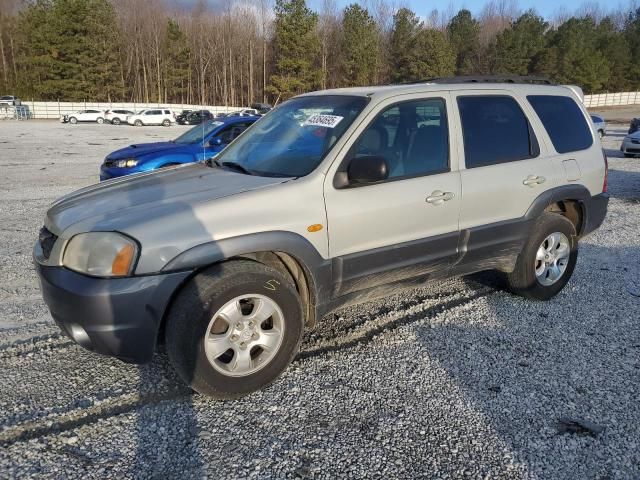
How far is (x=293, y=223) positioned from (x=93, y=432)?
1608 millimetres

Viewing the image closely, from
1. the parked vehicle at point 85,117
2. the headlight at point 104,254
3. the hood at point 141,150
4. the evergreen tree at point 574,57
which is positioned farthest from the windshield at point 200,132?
the evergreen tree at point 574,57

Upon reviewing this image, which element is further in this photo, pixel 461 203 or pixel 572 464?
pixel 461 203

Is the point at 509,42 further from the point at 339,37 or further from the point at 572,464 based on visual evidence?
the point at 572,464

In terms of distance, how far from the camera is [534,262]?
4.50 m

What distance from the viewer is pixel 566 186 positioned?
453 centimetres

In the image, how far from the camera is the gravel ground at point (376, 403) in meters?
2.58

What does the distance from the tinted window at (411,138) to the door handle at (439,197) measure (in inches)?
6.6

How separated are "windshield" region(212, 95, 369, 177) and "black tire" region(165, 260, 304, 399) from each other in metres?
0.77

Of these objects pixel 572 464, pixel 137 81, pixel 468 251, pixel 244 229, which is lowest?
pixel 572 464

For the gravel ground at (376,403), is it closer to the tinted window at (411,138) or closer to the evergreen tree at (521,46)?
the tinted window at (411,138)

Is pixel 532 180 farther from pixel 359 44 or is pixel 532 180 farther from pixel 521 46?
pixel 521 46

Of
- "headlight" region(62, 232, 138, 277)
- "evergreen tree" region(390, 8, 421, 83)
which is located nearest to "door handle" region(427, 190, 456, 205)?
"headlight" region(62, 232, 138, 277)

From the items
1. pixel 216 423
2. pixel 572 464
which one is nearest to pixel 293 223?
pixel 216 423

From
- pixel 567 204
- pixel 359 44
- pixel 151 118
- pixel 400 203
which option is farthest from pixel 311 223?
pixel 359 44
